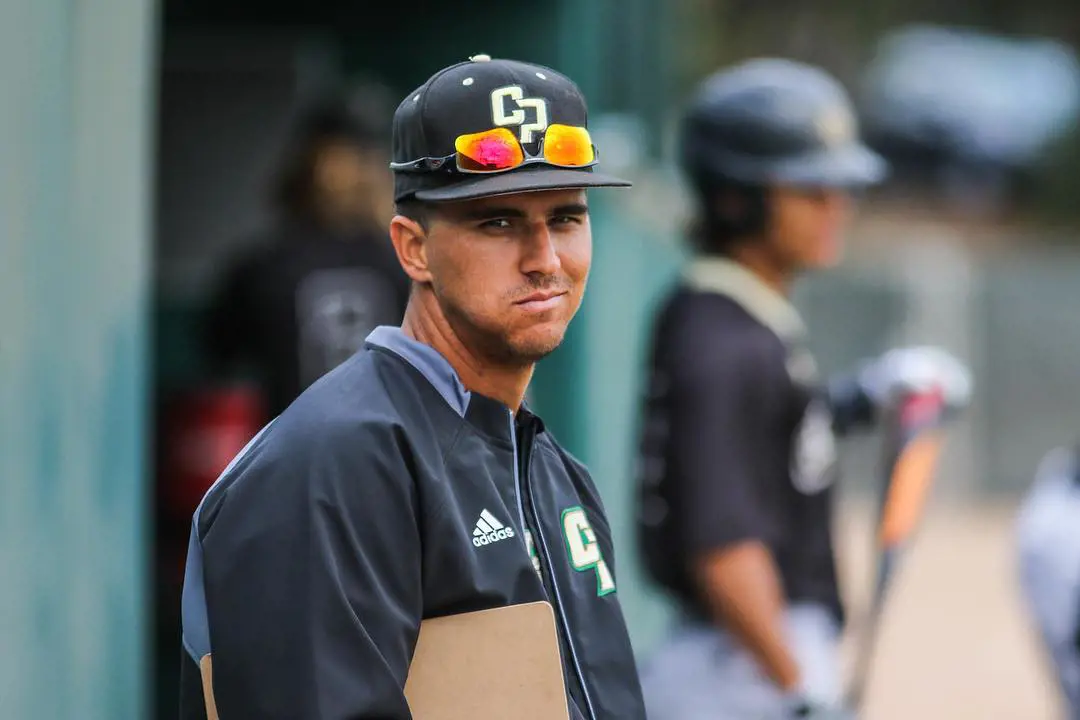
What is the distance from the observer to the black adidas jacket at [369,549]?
1.97m

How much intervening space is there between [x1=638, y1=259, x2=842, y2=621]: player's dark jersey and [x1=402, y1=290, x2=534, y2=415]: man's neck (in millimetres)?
1443

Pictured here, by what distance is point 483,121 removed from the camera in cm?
220

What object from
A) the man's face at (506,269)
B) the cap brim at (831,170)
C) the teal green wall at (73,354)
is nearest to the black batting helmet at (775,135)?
the cap brim at (831,170)

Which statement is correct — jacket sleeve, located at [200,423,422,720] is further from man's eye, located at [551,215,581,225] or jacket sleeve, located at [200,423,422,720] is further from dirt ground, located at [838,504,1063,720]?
dirt ground, located at [838,504,1063,720]

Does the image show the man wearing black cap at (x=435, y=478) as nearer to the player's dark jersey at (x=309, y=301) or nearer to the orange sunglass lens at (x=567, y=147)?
the orange sunglass lens at (x=567, y=147)

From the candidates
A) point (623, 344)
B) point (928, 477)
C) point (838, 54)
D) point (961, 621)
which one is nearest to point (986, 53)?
point (838, 54)

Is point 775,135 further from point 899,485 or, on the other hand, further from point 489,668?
point 489,668

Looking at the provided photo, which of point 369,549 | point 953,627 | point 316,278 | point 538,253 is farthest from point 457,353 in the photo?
point 953,627

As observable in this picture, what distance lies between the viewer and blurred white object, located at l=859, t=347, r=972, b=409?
13.8 feet

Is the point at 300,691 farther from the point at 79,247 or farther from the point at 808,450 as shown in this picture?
the point at 808,450

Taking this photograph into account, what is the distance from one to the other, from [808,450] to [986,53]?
64.7ft

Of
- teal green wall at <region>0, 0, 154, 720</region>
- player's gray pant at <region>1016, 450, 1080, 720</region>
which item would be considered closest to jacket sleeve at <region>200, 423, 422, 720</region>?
teal green wall at <region>0, 0, 154, 720</region>

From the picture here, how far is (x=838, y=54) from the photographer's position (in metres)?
22.5

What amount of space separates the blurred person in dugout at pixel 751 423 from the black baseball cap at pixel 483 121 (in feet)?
5.13
